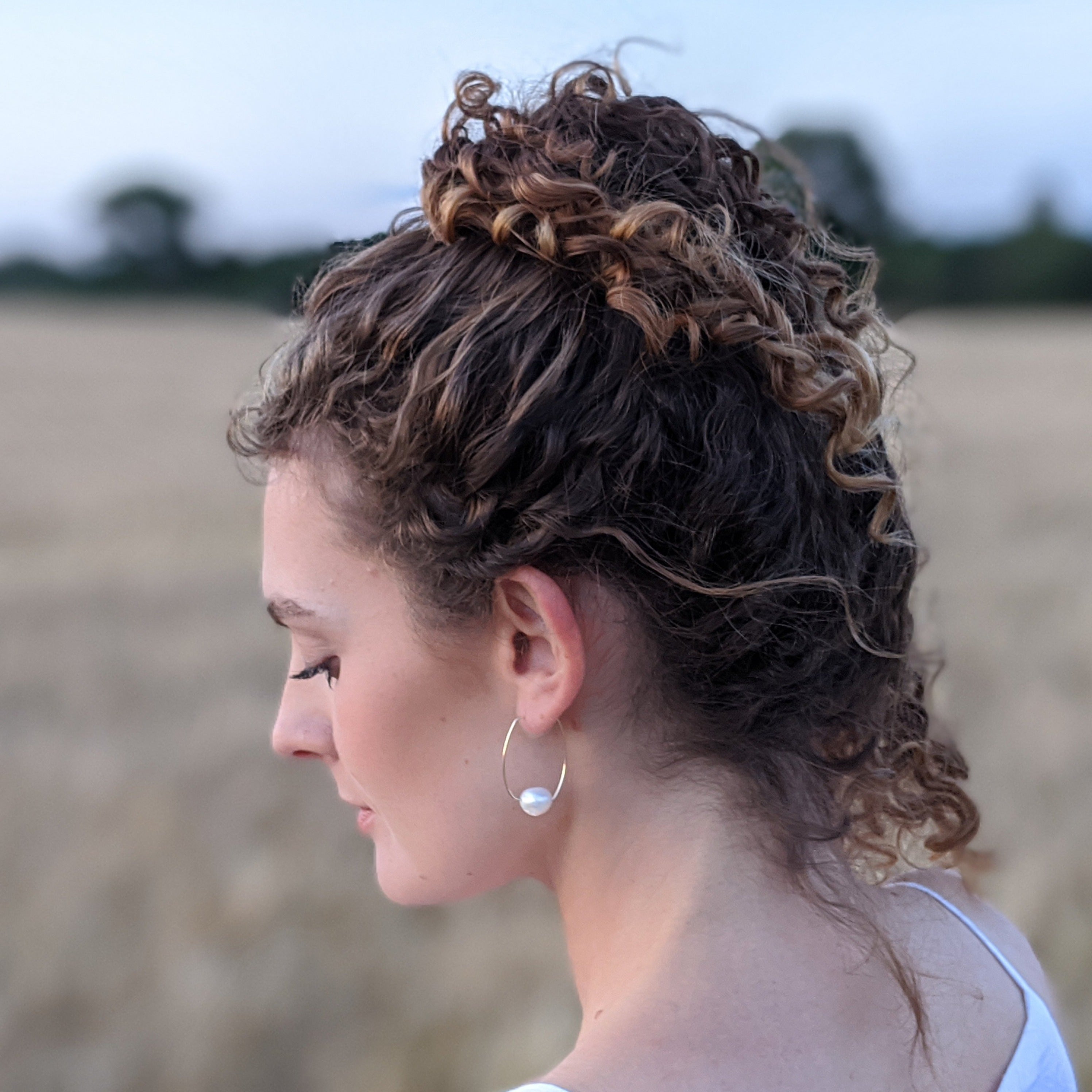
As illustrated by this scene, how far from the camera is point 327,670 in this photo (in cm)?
155

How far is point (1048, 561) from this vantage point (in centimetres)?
1020

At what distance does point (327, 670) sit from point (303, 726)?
0.38 ft

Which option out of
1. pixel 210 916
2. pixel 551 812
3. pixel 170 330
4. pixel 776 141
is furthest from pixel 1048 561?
pixel 170 330

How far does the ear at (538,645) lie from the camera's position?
4.33 feet

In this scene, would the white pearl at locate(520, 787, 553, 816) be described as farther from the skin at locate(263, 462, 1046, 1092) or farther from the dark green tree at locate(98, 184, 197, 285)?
the dark green tree at locate(98, 184, 197, 285)

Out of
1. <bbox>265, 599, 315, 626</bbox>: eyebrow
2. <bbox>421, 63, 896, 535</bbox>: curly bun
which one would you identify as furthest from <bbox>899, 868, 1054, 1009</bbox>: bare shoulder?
<bbox>265, 599, 315, 626</bbox>: eyebrow

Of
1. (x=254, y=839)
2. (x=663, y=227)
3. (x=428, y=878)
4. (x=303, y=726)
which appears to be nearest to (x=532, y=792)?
(x=428, y=878)

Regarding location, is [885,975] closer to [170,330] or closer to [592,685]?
[592,685]

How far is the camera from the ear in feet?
4.33

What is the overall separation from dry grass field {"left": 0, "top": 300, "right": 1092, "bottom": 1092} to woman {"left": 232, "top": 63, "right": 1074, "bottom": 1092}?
1.85 feet

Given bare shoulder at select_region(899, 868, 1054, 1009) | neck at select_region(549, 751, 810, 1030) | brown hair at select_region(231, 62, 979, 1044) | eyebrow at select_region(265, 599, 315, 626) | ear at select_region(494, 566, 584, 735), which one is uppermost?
brown hair at select_region(231, 62, 979, 1044)

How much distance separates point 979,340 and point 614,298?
24.6 metres

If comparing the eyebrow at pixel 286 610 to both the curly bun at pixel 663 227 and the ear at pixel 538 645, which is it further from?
the curly bun at pixel 663 227

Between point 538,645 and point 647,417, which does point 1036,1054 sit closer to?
point 538,645
